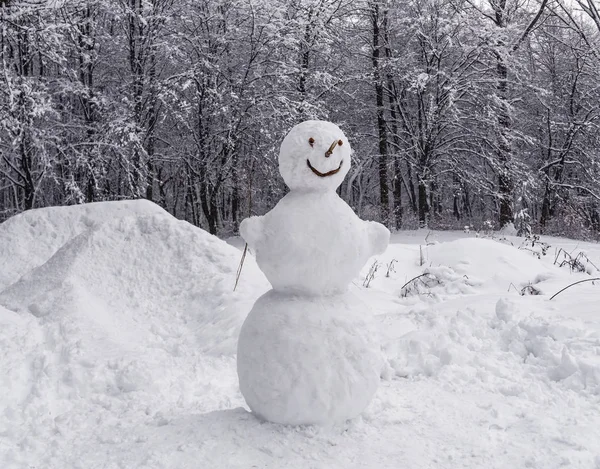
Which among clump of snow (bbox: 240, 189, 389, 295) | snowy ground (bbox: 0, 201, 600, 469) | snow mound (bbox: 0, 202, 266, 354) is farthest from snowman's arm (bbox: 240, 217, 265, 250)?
snow mound (bbox: 0, 202, 266, 354)

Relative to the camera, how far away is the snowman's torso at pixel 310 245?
279cm

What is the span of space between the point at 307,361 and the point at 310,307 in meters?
0.32

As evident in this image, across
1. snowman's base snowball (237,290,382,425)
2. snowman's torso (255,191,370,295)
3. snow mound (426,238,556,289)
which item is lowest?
snow mound (426,238,556,289)

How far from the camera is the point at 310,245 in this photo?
2777mm

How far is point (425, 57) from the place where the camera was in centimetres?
1423

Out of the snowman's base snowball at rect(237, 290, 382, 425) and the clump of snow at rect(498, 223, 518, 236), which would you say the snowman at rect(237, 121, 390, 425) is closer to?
the snowman's base snowball at rect(237, 290, 382, 425)

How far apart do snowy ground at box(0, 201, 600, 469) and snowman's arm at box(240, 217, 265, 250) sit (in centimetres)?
109

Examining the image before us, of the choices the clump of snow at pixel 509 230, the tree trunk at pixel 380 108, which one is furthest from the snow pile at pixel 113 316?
the tree trunk at pixel 380 108

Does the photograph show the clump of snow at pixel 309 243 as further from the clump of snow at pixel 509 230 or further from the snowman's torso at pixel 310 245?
the clump of snow at pixel 509 230

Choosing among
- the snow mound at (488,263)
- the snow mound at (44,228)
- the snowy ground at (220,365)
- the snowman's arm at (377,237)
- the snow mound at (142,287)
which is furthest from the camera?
the snow mound at (44,228)

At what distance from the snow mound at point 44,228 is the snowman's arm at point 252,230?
4.43 m

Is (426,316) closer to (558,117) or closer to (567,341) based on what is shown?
Answer: (567,341)

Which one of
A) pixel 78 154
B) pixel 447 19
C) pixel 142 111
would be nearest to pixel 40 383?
pixel 78 154

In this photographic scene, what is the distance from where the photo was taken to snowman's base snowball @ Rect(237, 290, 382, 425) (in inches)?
107
